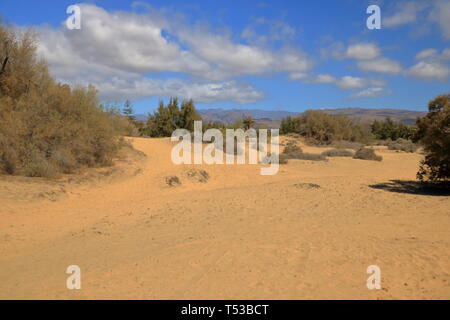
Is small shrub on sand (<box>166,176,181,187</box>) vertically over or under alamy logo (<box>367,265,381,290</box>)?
over

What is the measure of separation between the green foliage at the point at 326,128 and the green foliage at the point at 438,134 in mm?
21281

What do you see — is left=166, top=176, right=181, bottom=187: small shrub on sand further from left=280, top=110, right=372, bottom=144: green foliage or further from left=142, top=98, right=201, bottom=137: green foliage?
left=280, top=110, right=372, bottom=144: green foliage

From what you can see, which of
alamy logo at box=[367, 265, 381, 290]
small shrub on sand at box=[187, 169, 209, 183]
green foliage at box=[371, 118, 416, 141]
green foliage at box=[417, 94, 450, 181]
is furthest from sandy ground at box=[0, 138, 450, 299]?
green foliage at box=[371, 118, 416, 141]

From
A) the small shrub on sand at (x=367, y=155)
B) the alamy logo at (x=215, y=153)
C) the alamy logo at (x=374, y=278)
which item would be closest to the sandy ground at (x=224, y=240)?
the alamy logo at (x=374, y=278)

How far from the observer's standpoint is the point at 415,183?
12789 millimetres

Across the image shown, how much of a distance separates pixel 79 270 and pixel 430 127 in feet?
35.2

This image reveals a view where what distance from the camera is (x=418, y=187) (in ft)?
38.9

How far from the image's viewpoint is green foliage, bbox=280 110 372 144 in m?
33.9

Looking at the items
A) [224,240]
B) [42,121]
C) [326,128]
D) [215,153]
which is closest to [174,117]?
[215,153]

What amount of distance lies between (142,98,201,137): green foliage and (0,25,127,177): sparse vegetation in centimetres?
1400

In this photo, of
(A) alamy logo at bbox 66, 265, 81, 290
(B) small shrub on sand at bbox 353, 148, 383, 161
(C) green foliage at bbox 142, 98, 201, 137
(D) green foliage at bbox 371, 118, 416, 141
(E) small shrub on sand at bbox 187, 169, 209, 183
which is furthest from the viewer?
(D) green foliage at bbox 371, 118, 416, 141

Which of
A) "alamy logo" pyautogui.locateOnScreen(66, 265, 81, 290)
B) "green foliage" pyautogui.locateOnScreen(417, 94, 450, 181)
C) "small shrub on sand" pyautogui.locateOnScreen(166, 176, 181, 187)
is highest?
"green foliage" pyautogui.locateOnScreen(417, 94, 450, 181)

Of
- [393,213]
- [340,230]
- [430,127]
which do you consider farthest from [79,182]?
[430,127]
